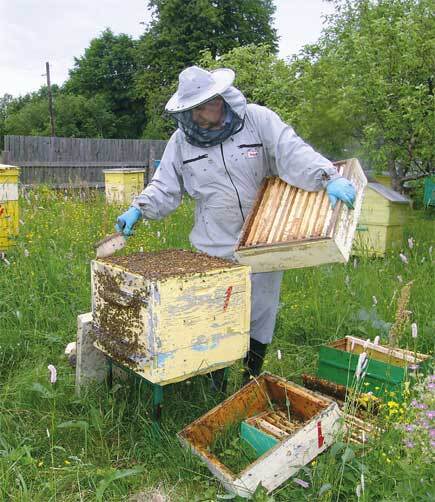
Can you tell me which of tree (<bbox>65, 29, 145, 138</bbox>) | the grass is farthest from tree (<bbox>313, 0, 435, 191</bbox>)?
tree (<bbox>65, 29, 145, 138</bbox>)

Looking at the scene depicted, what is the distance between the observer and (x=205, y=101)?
252cm

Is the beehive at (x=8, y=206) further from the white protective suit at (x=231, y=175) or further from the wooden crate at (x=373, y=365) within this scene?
the wooden crate at (x=373, y=365)

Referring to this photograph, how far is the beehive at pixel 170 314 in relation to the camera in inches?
84.8

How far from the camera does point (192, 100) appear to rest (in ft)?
8.38

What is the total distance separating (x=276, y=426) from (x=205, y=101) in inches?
61.4

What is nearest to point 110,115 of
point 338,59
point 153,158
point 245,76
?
point 153,158

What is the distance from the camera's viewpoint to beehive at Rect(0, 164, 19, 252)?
4.64 metres

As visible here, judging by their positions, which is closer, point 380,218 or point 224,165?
point 224,165

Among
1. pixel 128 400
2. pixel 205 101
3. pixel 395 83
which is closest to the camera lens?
pixel 205 101

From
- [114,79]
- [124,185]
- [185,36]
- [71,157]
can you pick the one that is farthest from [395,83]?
[114,79]

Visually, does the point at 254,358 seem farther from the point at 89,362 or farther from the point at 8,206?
→ the point at 8,206

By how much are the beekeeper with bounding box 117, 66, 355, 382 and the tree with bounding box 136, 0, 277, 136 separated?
21570 mm

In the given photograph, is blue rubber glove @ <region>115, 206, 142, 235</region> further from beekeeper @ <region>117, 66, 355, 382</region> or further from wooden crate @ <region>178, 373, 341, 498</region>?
wooden crate @ <region>178, 373, 341, 498</region>

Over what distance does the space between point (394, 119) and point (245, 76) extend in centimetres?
498
